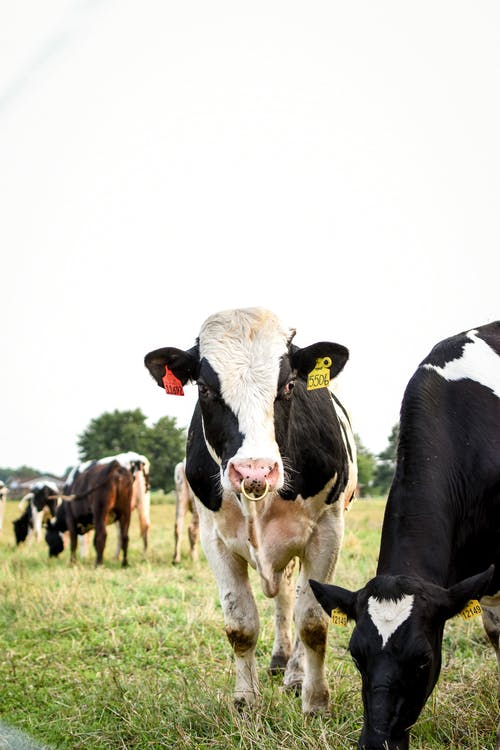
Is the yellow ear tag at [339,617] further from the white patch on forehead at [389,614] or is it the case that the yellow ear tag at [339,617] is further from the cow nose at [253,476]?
the cow nose at [253,476]

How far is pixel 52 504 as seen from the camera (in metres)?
21.5

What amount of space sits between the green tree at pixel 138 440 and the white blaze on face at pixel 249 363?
45.5 metres

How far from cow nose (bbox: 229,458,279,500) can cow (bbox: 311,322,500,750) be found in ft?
1.80

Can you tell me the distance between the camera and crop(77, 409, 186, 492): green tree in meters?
52.7

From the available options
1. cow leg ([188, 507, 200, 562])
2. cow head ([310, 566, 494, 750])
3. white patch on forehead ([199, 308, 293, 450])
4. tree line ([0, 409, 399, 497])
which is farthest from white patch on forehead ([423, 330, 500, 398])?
tree line ([0, 409, 399, 497])

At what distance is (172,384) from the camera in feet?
16.9

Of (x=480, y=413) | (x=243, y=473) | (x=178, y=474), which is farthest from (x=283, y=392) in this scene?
(x=178, y=474)

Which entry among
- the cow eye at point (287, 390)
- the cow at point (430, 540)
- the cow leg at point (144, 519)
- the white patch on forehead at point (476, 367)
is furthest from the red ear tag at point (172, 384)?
the cow leg at point (144, 519)

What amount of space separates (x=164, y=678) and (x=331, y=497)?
2.01 m

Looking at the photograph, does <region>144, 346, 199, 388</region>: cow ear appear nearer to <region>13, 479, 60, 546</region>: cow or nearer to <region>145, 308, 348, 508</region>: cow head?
<region>145, 308, 348, 508</region>: cow head

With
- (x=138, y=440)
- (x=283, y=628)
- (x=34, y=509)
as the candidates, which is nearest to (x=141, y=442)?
(x=138, y=440)

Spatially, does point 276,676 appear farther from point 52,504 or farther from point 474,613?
point 52,504

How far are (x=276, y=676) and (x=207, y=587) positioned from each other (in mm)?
4105

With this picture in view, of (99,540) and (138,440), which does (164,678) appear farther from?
(138,440)
